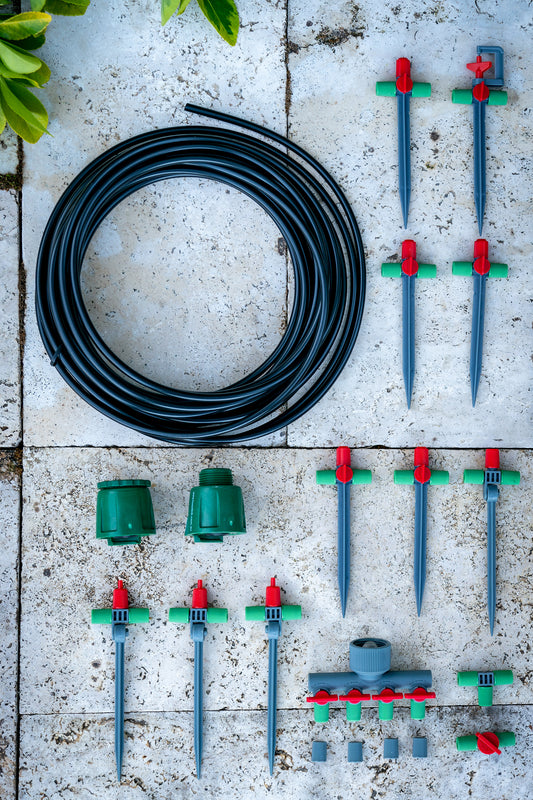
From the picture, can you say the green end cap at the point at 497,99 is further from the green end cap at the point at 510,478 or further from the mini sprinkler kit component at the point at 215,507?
the mini sprinkler kit component at the point at 215,507

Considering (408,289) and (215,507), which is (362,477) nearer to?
(215,507)

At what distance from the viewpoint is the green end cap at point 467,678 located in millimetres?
1866

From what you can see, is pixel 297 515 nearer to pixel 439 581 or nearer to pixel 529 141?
pixel 439 581

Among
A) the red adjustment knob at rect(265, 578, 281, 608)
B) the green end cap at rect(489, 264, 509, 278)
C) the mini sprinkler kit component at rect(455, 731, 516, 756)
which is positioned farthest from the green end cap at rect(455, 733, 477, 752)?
the green end cap at rect(489, 264, 509, 278)

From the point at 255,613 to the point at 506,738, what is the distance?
2.75ft

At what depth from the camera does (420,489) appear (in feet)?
6.06

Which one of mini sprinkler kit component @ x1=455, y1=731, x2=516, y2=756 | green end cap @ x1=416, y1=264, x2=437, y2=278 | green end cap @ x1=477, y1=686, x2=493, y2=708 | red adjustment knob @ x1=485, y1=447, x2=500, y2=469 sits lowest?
mini sprinkler kit component @ x1=455, y1=731, x2=516, y2=756

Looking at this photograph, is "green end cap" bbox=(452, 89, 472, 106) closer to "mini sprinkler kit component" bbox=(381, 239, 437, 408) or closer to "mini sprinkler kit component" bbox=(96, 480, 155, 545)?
"mini sprinkler kit component" bbox=(381, 239, 437, 408)

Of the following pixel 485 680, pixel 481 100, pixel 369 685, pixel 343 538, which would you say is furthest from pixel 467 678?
pixel 481 100

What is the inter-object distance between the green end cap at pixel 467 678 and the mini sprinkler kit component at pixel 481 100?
133 centimetres

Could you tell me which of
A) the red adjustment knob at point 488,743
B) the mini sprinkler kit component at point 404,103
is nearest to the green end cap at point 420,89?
the mini sprinkler kit component at point 404,103

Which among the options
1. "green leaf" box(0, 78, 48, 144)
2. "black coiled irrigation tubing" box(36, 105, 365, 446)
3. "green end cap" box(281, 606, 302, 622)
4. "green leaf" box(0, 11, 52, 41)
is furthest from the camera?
"green end cap" box(281, 606, 302, 622)

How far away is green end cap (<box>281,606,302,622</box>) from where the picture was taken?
1.80 metres

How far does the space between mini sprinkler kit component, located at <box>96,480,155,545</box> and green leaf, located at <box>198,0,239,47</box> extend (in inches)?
48.9
